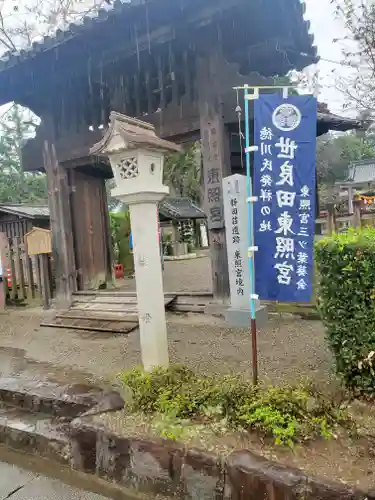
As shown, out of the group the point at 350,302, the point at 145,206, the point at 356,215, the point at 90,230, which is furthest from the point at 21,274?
the point at 350,302

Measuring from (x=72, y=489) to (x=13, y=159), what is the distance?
36967 millimetres

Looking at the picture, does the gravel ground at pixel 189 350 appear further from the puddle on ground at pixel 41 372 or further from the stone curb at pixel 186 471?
the stone curb at pixel 186 471

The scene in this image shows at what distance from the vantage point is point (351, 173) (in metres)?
33.2

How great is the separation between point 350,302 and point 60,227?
6.55 meters

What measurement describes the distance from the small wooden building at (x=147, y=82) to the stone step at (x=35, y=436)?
12.0ft

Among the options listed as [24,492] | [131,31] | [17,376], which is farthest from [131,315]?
[131,31]

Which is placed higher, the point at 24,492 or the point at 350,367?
the point at 350,367

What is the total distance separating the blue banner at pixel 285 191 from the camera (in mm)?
3088

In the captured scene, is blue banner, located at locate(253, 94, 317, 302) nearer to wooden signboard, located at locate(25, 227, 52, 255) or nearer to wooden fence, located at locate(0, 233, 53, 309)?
wooden signboard, located at locate(25, 227, 52, 255)

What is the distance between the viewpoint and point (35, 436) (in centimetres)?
345

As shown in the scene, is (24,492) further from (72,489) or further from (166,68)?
(166,68)

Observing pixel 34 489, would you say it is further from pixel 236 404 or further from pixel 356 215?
pixel 356 215

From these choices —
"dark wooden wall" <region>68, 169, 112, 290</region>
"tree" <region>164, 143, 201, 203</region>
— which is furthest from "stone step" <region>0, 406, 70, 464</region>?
"tree" <region>164, 143, 201, 203</region>

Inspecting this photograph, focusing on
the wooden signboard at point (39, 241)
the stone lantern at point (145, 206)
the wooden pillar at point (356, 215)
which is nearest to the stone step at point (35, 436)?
the stone lantern at point (145, 206)
